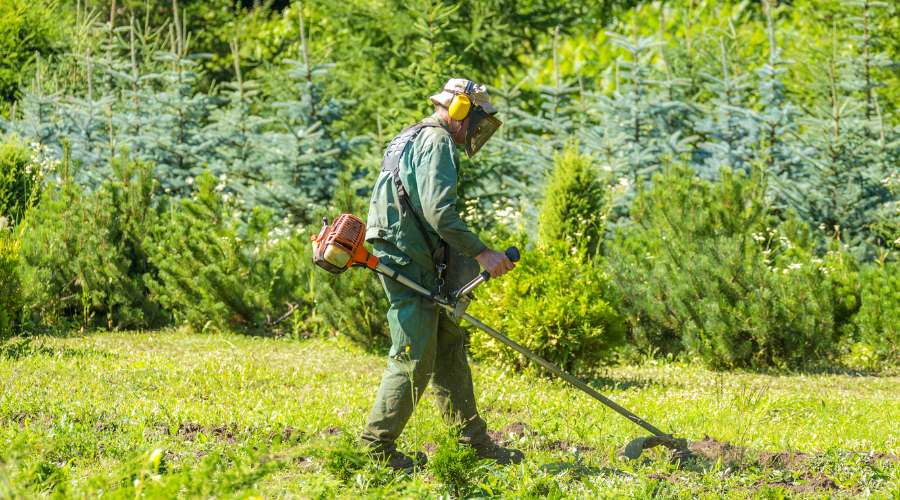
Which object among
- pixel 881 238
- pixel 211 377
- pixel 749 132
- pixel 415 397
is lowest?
pixel 211 377

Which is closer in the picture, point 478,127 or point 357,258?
point 357,258

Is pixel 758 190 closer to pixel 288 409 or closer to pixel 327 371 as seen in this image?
pixel 327 371

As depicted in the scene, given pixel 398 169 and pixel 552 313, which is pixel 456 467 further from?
pixel 552 313

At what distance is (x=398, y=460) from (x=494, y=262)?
98 cm

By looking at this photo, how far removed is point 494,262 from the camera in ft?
15.6

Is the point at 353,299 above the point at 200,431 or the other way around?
above

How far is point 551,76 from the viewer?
16.0m

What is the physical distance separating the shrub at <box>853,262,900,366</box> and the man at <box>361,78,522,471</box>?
4390 millimetres

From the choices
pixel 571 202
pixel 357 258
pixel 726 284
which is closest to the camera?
pixel 357 258

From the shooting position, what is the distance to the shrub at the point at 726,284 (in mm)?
8211

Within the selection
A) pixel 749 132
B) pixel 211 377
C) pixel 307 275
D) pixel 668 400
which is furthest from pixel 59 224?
pixel 749 132

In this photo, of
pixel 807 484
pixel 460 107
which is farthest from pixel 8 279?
pixel 807 484

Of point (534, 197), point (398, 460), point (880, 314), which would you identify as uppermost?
point (534, 197)

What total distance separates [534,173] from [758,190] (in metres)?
2.65
